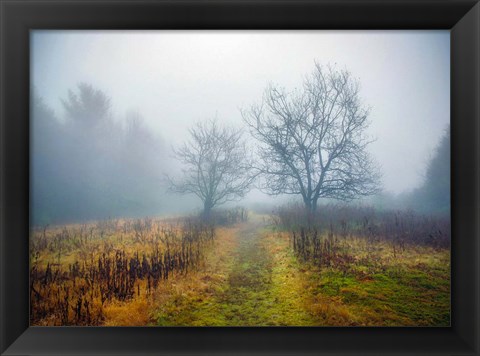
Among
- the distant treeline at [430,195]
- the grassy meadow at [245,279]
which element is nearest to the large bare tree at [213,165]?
the grassy meadow at [245,279]

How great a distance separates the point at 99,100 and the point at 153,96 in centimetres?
26

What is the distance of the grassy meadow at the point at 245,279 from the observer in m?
1.28

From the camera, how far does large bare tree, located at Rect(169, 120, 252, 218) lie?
129cm

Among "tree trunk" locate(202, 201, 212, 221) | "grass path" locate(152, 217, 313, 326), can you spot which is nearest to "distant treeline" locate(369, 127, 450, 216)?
"grass path" locate(152, 217, 313, 326)

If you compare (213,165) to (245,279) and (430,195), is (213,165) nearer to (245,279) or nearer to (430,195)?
(245,279)

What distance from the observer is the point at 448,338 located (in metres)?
1.26

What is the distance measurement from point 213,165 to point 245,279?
0.59 m

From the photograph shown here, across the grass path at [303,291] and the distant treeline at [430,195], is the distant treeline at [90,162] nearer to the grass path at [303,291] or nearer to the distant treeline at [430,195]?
the grass path at [303,291]

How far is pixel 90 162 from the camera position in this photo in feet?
4.26

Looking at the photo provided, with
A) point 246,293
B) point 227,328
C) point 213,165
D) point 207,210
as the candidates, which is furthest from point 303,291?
point 213,165

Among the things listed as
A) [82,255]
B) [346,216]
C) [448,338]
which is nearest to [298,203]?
[346,216]

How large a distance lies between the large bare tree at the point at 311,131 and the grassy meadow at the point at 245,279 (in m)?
0.20

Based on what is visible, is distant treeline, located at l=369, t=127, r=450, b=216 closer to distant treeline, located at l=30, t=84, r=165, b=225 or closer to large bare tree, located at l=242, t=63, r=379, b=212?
large bare tree, located at l=242, t=63, r=379, b=212

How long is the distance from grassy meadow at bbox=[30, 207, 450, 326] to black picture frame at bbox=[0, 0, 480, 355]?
54mm
